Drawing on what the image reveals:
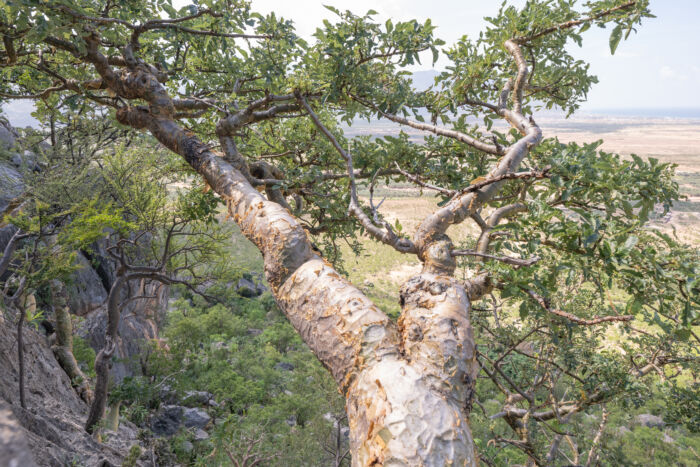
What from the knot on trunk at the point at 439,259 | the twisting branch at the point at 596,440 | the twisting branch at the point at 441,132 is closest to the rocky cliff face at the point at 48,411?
the knot on trunk at the point at 439,259

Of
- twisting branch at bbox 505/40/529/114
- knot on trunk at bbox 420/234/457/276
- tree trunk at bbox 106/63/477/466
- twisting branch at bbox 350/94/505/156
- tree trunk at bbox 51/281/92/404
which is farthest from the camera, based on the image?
tree trunk at bbox 51/281/92/404

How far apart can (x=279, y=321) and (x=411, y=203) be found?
169ft

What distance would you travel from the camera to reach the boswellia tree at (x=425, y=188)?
137 centimetres

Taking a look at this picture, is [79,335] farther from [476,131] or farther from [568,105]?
[568,105]

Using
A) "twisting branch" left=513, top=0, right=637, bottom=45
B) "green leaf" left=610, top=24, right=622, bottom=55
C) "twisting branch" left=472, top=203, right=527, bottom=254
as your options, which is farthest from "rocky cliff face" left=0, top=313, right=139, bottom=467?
"twisting branch" left=513, top=0, right=637, bottom=45

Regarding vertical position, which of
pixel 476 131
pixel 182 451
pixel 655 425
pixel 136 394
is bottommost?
pixel 655 425

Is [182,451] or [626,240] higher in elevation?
[626,240]

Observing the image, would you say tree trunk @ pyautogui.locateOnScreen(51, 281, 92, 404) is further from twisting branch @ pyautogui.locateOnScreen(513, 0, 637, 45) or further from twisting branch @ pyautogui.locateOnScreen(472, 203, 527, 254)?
twisting branch @ pyautogui.locateOnScreen(513, 0, 637, 45)

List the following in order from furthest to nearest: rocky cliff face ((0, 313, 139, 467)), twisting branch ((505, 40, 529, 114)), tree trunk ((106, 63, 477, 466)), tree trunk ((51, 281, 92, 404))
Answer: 1. tree trunk ((51, 281, 92, 404))
2. rocky cliff face ((0, 313, 139, 467))
3. twisting branch ((505, 40, 529, 114))
4. tree trunk ((106, 63, 477, 466))

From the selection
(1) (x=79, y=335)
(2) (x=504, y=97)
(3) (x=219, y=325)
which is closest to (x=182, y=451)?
(1) (x=79, y=335)

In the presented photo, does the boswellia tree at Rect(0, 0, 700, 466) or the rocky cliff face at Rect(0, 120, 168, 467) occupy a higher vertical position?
the boswellia tree at Rect(0, 0, 700, 466)

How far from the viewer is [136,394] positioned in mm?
7695

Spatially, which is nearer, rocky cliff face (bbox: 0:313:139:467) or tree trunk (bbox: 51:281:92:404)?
rocky cliff face (bbox: 0:313:139:467)

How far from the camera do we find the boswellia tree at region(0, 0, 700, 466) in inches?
54.1
